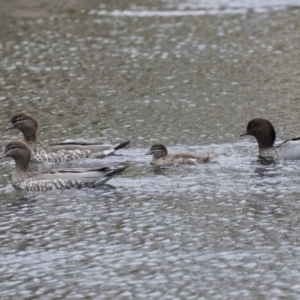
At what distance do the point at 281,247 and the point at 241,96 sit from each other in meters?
11.2

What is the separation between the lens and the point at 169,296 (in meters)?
11.0

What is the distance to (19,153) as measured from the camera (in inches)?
669

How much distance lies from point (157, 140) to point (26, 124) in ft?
8.32

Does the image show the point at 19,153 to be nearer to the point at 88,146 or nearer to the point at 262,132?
the point at 88,146

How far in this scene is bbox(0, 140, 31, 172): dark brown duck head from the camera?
1689cm

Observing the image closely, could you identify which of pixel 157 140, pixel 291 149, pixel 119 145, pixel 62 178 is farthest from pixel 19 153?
pixel 291 149

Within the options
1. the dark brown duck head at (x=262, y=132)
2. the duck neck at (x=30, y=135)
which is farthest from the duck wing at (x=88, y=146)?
the dark brown duck head at (x=262, y=132)

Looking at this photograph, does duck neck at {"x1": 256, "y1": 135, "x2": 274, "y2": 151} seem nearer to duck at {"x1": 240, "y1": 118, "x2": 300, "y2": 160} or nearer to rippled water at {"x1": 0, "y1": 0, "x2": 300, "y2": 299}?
duck at {"x1": 240, "y1": 118, "x2": 300, "y2": 160}

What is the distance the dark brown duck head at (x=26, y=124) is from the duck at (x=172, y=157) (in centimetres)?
275

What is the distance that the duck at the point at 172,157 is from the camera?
17.5 metres

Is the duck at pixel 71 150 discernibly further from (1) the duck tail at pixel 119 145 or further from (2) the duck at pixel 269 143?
(2) the duck at pixel 269 143

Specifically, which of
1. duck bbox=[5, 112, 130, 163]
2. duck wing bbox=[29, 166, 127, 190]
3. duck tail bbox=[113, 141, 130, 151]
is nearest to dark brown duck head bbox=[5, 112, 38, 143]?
duck bbox=[5, 112, 130, 163]

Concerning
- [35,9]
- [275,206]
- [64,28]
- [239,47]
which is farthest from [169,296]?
[35,9]

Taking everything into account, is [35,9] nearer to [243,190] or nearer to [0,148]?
[0,148]
